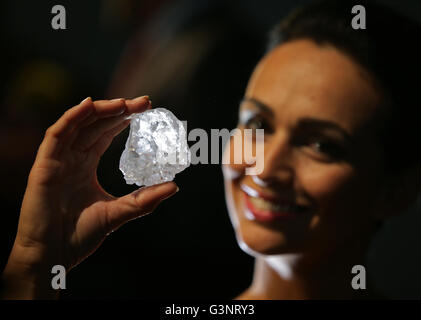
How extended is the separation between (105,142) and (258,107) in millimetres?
405

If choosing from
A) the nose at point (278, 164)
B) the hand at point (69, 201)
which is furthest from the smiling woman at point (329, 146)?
the hand at point (69, 201)

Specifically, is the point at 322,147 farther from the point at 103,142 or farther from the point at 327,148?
the point at 103,142

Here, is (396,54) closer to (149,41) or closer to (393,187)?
(393,187)

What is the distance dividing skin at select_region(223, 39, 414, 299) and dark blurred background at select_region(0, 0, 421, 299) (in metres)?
0.50

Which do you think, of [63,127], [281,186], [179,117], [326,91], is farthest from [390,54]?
[63,127]

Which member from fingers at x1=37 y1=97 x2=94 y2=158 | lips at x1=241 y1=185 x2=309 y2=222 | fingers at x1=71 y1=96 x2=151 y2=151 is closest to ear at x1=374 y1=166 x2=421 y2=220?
lips at x1=241 y1=185 x2=309 y2=222

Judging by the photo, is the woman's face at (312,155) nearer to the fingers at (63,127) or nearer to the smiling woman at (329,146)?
the smiling woman at (329,146)

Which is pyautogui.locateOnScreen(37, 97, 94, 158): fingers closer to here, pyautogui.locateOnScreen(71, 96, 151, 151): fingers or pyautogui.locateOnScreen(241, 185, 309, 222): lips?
pyautogui.locateOnScreen(71, 96, 151, 151): fingers

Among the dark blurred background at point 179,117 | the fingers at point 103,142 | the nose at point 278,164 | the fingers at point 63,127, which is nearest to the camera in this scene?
the fingers at point 63,127

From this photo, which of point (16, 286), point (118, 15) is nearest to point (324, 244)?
point (16, 286)

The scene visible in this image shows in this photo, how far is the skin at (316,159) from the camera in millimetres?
1254

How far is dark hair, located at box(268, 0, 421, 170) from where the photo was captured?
1285 mm

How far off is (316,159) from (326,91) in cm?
17

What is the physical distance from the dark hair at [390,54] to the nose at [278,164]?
253mm
